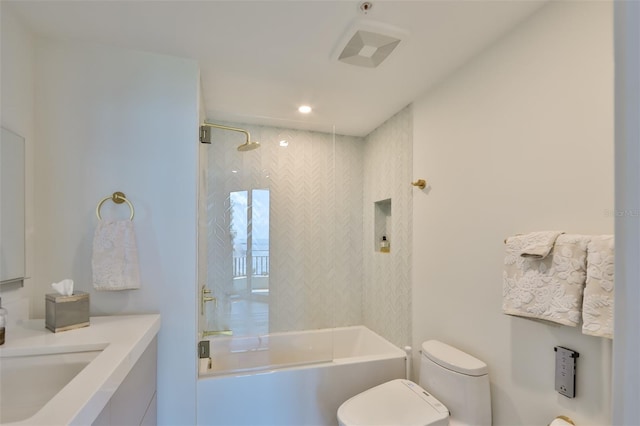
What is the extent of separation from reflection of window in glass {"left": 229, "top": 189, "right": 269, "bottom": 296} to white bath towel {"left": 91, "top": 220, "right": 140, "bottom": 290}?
37.5 inches

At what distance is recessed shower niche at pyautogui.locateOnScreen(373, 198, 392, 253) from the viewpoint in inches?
116

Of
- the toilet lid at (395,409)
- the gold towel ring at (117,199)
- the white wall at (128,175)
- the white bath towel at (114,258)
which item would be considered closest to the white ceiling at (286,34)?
the white wall at (128,175)

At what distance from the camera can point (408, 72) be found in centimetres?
196

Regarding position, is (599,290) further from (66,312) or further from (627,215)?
(66,312)

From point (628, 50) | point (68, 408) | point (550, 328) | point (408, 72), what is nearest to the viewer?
point (628, 50)

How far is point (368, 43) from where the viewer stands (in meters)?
1.61

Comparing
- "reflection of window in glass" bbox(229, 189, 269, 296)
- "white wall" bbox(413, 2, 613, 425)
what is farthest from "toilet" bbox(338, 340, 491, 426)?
"reflection of window in glass" bbox(229, 189, 269, 296)

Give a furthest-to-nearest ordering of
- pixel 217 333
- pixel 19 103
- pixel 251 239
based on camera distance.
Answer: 1. pixel 251 239
2. pixel 217 333
3. pixel 19 103

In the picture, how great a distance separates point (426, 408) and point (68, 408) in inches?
60.8

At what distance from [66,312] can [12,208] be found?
1.73 ft

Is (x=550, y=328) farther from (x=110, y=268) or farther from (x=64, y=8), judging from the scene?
(x=64, y=8)

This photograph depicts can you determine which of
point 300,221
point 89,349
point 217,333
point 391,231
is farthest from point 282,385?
point 391,231

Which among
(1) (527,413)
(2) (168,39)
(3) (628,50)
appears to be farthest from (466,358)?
(2) (168,39)

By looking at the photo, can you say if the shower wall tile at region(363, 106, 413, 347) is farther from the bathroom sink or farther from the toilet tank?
the bathroom sink
